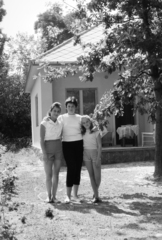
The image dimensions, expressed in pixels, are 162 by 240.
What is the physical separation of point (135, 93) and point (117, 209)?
316 cm

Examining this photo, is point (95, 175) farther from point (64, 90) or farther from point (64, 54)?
point (64, 54)

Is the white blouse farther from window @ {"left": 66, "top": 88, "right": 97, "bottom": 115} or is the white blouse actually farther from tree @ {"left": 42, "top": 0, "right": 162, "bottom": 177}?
window @ {"left": 66, "top": 88, "right": 97, "bottom": 115}

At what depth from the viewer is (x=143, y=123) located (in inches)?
511

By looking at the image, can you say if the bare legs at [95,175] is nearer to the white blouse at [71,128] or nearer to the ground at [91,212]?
the ground at [91,212]

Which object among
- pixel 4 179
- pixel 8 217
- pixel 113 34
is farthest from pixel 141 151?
pixel 4 179

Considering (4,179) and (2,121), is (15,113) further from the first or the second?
(4,179)

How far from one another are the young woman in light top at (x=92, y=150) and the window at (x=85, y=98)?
21.9 ft

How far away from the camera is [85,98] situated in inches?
486

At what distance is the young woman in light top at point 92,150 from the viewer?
5516 mm

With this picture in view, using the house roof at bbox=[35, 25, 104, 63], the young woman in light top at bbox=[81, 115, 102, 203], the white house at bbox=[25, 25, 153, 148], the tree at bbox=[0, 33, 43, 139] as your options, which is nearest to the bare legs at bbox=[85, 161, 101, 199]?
the young woman in light top at bbox=[81, 115, 102, 203]

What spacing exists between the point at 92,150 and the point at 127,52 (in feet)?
7.68

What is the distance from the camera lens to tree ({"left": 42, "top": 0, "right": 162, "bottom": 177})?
21.9 ft

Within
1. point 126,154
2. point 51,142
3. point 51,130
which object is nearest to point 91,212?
point 51,142

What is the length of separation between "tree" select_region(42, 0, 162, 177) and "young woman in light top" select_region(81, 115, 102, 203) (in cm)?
192
